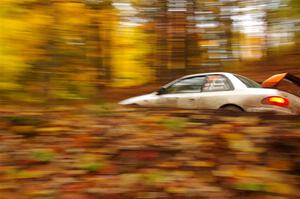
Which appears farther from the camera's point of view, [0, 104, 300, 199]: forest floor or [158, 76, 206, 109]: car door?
[158, 76, 206, 109]: car door

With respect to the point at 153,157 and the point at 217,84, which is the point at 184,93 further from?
the point at 153,157

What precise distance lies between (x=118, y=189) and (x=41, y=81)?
3116 millimetres

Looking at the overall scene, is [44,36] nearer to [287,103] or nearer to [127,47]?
[127,47]

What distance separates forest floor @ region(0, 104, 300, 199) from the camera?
4.56 m

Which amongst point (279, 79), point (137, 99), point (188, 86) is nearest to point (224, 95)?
point (188, 86)

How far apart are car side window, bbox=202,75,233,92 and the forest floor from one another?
10.7ft

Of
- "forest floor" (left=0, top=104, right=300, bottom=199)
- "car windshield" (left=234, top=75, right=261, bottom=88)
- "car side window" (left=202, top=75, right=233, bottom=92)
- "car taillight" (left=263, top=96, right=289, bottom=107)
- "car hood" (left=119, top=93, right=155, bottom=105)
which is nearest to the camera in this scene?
"forest floor" (left=0, top=104, right=300, bottom=199)

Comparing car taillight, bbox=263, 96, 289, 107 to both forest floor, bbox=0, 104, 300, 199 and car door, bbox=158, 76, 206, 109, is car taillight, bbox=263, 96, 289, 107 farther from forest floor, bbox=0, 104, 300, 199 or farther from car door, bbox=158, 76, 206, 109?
forest floor, bbox=0, 104, 300, 199

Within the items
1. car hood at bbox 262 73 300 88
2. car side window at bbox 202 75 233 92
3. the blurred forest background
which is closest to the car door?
car side window at bbox 202 75 233 92

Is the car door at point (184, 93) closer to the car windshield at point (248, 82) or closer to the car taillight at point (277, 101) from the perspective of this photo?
the car windshield at point (248, 82)

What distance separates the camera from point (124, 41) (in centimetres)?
744

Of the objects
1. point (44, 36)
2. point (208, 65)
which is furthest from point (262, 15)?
point (44, 36)

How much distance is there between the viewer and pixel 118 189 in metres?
4.57

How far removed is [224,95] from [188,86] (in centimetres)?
84
